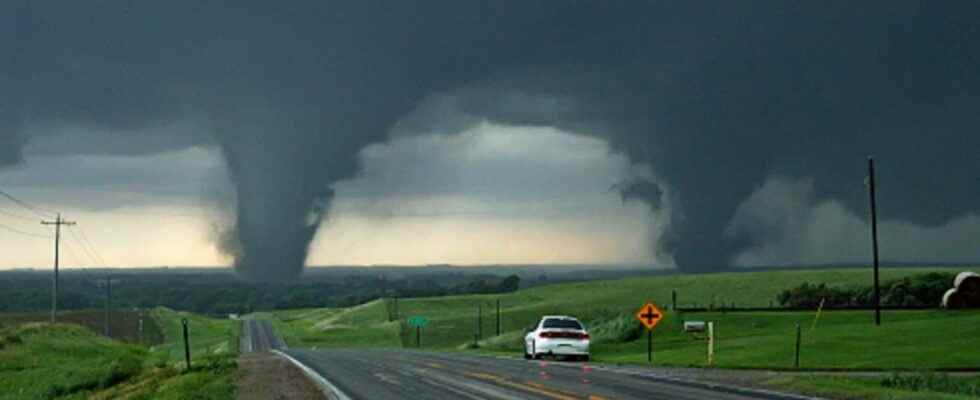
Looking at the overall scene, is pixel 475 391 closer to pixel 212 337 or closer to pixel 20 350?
pixel 20 350

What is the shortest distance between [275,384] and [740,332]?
145 ft

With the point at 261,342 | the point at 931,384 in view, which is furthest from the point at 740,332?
the point at 261,342

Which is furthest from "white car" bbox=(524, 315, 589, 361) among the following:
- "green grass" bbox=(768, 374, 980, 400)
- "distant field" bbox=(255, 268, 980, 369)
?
"green grass" bbox=(768, 374, 980, 400)

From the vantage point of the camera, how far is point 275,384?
1291 inches

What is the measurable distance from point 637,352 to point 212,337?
10629 cm

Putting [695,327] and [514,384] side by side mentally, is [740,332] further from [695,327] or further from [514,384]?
[514,384]

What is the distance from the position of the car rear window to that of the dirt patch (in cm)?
1131

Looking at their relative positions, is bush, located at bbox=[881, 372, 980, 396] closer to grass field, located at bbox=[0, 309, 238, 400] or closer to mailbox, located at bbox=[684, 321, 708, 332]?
grass field, located at bbox=[0, 309, 238, 400]

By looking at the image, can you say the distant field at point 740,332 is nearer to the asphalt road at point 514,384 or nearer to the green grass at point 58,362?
the asphalt road at point 514,384

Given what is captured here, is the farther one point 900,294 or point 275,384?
point 900,294

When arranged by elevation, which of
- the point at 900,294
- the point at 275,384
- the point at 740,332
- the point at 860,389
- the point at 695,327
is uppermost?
the point at 900,294

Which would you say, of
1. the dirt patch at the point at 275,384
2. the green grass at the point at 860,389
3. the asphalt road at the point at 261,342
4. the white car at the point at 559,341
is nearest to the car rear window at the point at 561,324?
the white car at the point at 559,341

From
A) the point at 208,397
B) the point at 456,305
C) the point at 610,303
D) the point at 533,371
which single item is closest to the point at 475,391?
the point at 208,397

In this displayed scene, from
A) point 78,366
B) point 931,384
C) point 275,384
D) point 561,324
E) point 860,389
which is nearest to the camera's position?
point 860,389
